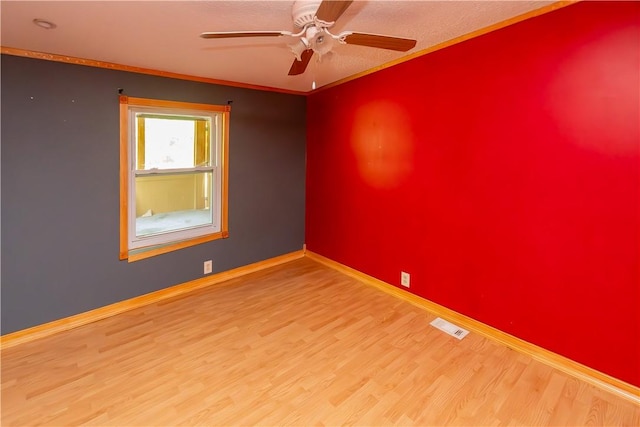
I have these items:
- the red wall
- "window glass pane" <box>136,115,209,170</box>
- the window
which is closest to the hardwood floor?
the red wall

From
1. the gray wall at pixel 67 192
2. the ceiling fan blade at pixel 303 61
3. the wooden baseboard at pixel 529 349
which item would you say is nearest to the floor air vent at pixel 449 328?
the wooden baseboard at pixel 529 349

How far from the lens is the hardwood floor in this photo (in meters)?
1.81

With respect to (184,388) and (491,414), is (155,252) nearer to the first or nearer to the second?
(184,388)

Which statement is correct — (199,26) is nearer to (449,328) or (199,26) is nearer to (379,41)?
(379,41)

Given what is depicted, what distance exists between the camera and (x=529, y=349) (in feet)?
7.58

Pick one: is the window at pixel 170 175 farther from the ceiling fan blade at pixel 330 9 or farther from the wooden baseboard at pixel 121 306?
the ceiling fan blade at pixel 330 9

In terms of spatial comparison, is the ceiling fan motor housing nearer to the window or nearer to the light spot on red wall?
the light spot on red wall

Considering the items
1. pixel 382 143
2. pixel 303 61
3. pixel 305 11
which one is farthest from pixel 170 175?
pixel 305 11

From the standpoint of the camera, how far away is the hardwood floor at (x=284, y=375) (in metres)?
1.81

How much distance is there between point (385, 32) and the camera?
2221 mm

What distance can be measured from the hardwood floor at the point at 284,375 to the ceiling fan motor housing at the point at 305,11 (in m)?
2.04

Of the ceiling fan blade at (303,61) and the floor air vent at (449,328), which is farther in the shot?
the floor air vent at (449,328)

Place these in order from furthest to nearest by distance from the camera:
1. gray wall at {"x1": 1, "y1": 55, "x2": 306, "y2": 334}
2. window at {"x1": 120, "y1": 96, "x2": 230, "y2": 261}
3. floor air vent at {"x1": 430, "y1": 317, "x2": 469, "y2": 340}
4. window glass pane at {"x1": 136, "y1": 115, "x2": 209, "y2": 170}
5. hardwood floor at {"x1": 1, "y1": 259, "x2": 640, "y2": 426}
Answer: window glass pane at {"x1": 136, "y1": 115, "x2": 209, "y2": 170}, window at {"x1": 120, "y1": 96, "x2": 230, "y2": 261}, floor air vent at {"x1": 430, "y1": 317, "x2": 469, "y2": 340}, gray wall at {"x1": 1, "y1": 55, "x2": 306, "y2": 334}, hardwood floor at {"x1": 1, "y1": 259, "x2": 640, "y2": 426}

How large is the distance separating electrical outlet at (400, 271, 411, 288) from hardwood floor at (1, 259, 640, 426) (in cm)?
23
